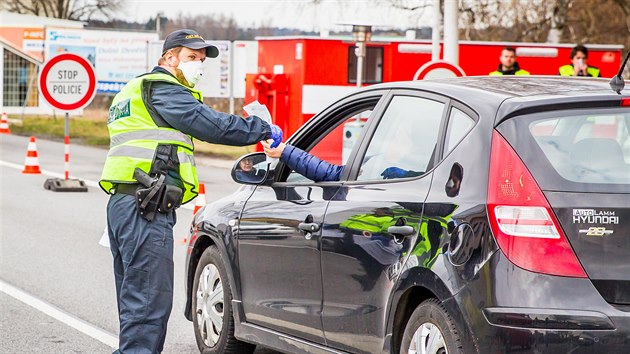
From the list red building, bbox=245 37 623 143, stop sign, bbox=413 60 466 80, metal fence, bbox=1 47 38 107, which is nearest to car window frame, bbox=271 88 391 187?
stop sign, bbox=413 60 466 80

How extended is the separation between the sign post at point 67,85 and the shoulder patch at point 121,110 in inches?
507

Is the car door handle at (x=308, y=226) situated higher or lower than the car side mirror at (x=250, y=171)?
lower

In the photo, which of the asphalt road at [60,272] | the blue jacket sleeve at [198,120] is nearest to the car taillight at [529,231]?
the blue jacket sleeve at [198,120]

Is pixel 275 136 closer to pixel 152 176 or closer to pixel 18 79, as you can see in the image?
pixel 152 176

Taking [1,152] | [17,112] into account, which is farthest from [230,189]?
[17,112]

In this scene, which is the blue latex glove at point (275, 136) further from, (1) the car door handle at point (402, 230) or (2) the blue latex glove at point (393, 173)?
(1) the car door handle at point (402, 230)

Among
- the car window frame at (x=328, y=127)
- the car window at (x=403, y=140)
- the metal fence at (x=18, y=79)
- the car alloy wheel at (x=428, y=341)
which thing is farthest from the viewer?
the metal fence at (x=18, y=79)

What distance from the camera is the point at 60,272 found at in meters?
11.4

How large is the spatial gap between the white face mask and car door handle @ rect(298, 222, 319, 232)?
895 mm

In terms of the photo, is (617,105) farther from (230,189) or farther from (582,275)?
(230,189)

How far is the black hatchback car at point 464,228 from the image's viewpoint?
4.91m

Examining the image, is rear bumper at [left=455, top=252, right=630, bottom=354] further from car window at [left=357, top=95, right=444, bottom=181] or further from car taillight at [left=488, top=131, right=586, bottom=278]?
car window at [left=357, top=95, right=444, bottom=181]

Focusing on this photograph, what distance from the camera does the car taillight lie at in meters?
4.91

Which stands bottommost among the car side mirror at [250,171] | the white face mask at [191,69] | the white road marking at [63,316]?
the white road marking at [63,316]
